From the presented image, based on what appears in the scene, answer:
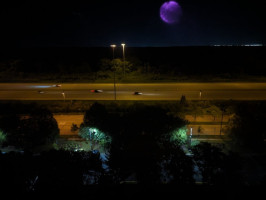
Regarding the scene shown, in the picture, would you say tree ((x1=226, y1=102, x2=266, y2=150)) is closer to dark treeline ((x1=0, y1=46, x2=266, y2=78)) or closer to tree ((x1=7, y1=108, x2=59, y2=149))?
tree ((x1=7, y1=108, x2=59, y2=149))

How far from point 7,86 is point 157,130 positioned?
861 inches

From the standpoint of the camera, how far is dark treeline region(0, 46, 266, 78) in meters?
36.1

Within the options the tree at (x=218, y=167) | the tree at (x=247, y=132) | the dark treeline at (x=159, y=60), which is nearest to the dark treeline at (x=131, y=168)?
the tree at (x=218, y=167)

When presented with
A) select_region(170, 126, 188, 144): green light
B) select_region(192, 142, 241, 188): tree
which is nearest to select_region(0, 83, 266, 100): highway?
select_region(170, 126, 188, 144): green light

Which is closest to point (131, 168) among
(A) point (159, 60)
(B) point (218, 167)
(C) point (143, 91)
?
(B) point (218, 167)

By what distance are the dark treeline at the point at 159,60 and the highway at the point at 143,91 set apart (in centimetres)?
795

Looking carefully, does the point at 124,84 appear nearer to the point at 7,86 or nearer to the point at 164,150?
the point at 7,86

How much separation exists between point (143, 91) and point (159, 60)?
2605 centimetres

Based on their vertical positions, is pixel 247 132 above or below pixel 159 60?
below

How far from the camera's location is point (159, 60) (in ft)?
152

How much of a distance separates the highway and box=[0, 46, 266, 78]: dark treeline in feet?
26.1

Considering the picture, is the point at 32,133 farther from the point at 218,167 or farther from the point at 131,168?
the point at 218,167

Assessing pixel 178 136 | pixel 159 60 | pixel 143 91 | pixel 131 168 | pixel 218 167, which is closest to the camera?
pixel 218 167

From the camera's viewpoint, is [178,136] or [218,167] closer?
[218,167]
